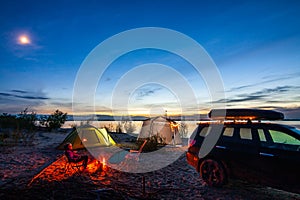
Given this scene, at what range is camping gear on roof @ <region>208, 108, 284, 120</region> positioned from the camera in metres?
5.61

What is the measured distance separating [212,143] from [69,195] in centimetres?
422

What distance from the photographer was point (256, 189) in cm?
593

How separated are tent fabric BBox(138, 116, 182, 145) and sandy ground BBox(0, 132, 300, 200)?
809 centimetres

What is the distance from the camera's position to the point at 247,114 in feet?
18.7

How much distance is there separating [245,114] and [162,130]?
11432 millimetres

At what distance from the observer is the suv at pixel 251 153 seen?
4.95 metres

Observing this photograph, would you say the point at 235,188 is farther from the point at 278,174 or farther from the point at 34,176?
the point at 34,176

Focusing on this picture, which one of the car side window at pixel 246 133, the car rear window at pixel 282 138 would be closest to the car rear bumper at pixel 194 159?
the car side window at pixel 246 133

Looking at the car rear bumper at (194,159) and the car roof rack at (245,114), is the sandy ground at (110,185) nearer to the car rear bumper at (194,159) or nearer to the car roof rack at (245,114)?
the car rear bumper at (194,159)

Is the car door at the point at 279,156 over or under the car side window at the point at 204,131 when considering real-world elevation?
under

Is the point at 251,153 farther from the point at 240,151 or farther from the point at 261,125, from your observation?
the point at 261,125

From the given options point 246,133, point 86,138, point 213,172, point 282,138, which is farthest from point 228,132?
point 86,138

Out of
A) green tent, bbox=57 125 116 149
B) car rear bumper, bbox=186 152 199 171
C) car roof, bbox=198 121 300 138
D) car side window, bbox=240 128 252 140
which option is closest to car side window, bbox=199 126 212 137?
car roof, bbox=198 121 300 138

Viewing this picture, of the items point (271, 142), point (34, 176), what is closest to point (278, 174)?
point (271, 142)
